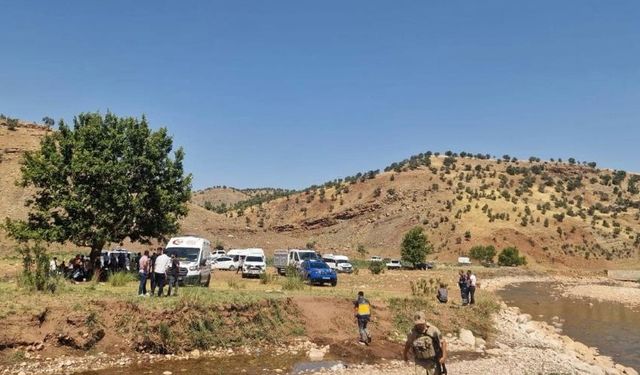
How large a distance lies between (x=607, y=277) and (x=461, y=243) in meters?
21.6

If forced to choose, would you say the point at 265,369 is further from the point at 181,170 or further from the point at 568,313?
the point at 568,313

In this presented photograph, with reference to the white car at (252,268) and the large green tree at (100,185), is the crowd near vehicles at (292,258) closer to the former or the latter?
the white car at (252,268)

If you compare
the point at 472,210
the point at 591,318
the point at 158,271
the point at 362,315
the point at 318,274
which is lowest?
the point at 591,318

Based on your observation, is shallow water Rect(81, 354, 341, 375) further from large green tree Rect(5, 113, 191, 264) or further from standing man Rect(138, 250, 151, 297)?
large green tree Rect(5, 113, 191, 264)

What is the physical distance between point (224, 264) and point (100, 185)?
59.0ft

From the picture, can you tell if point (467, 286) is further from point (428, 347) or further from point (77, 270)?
point (77, 270)

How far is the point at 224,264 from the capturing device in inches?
1844

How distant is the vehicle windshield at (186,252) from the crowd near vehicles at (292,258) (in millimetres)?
10016

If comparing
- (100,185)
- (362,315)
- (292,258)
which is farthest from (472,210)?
(362,315)

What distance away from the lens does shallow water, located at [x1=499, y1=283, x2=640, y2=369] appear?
25266mm

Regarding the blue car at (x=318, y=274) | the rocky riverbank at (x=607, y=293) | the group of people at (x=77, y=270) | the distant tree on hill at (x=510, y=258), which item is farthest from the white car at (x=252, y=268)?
the distant tree on hill at (x=510, y=258)

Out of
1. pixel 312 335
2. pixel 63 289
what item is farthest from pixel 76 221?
pixel 312 335

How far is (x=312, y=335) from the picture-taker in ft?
67.9

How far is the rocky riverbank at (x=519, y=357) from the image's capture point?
16938 millimetres
